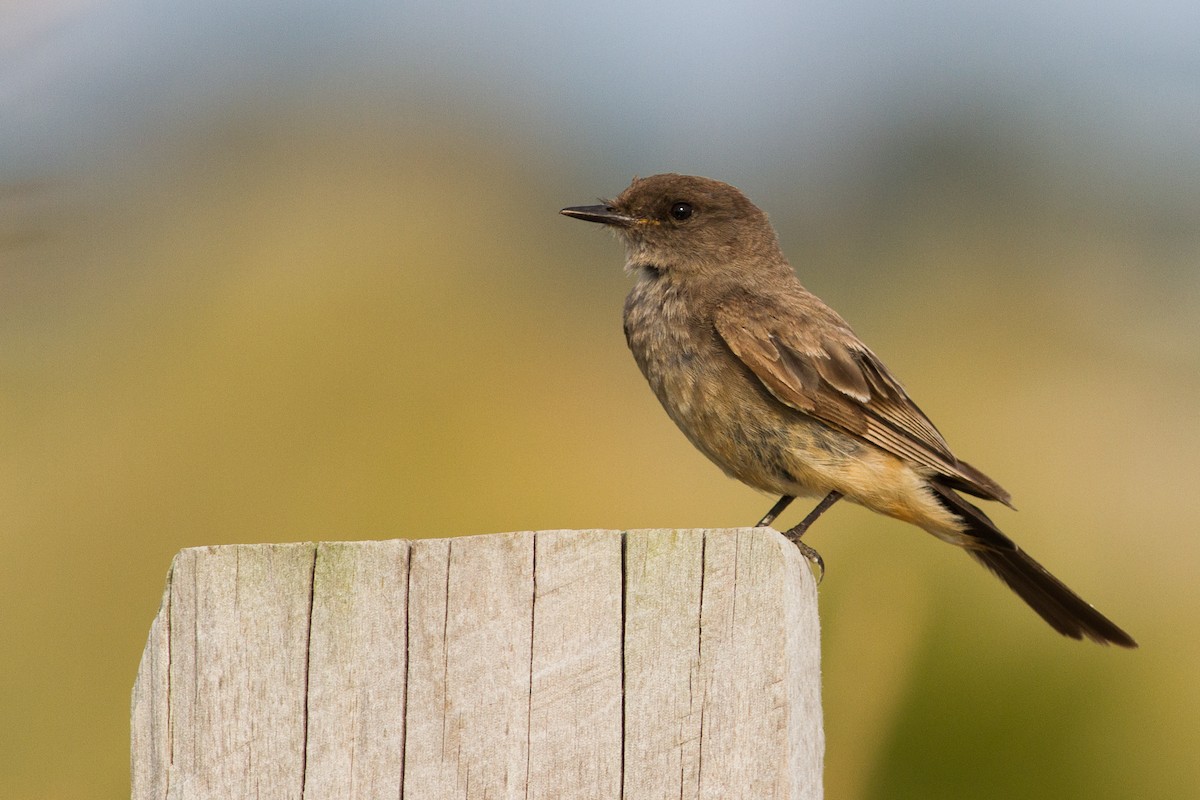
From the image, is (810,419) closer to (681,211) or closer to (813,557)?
(813,557)

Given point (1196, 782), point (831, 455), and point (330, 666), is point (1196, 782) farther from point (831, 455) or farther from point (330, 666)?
point (330, 666)

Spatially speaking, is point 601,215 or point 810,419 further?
point 601,215

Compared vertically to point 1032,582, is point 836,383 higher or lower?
higher

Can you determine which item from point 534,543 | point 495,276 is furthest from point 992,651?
point 495,276

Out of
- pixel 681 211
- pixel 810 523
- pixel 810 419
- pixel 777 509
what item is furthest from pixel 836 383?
pixel 681 211

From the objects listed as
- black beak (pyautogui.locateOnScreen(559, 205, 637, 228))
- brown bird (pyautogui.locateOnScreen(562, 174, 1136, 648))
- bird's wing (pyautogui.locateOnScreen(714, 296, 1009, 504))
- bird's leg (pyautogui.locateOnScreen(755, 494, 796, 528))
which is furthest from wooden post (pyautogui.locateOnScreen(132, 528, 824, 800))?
black beak (pyautogui.locateOnScreen(559, 205, 637, 228))

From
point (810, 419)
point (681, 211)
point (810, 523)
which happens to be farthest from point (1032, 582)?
point (681, 211)

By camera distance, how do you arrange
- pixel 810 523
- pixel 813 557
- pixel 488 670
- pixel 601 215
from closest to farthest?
pixel 488 670 → pixel 813 557 → pixel 810 523 → pixel 601 215

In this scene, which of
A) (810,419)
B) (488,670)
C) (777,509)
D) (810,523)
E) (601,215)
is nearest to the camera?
(488,670)

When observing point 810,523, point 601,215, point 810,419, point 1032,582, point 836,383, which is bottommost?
point 1032,582
